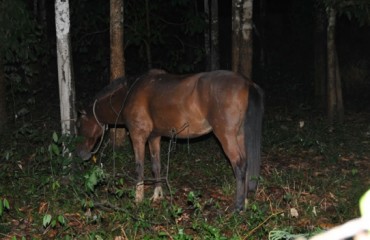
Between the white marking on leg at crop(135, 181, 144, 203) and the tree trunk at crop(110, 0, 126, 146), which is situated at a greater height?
the tree trunk at crop(110, 0, 126, 146)

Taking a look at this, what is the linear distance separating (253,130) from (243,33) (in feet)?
10.8

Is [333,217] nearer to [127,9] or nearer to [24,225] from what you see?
[24,225]

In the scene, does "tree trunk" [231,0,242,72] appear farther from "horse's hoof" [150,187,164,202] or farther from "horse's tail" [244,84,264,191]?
"horse's hoof" [150,187,164,202]

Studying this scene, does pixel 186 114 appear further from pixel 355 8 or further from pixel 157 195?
pixel 355 8

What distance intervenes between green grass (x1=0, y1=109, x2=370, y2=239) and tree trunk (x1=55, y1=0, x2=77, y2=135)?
1.45ft

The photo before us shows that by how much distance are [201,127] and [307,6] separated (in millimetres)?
11272

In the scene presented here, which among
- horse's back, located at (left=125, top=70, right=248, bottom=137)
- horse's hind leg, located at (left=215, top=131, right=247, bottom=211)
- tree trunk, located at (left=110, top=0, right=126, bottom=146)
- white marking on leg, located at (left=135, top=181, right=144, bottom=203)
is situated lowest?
white marking on leg, located at (left=135, top=181, right=144, bottom=203)

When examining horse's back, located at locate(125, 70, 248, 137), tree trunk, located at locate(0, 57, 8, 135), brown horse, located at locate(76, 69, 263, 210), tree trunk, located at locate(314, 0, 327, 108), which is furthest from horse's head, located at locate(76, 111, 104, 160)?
tree trunk, located at locate(314, 0, 327, 108)

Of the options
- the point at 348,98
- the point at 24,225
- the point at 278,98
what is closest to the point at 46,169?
the point at 24,225

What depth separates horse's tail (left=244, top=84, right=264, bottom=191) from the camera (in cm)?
627

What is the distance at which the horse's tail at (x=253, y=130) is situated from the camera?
6.27 m

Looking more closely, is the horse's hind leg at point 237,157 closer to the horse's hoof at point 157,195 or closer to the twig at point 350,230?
the horse's hoof at point 157,195

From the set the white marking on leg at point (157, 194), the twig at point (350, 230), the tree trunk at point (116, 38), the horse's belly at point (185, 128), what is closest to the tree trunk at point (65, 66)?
the tree trunk at point (116, 38)

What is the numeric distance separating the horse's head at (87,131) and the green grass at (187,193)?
1.05 ft
